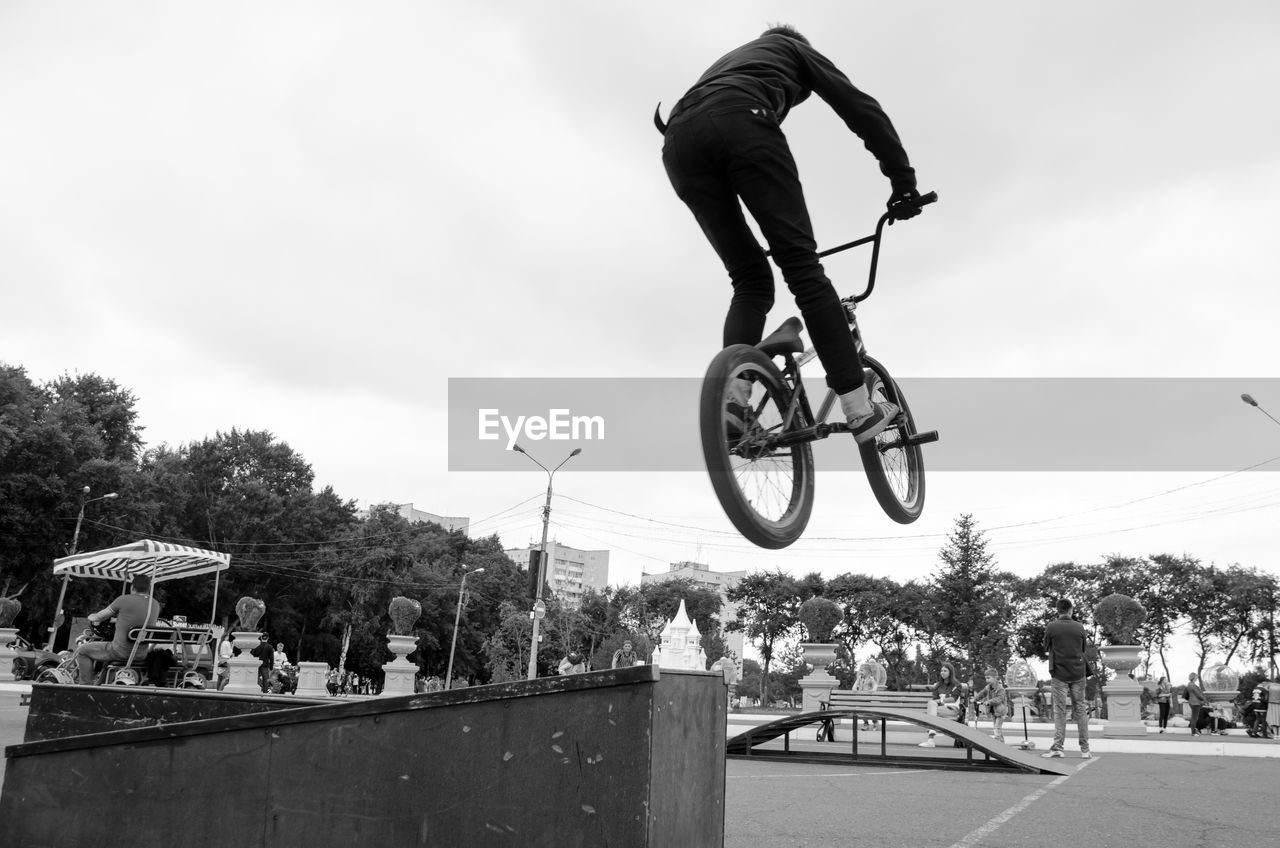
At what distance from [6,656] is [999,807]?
3072 centimetres

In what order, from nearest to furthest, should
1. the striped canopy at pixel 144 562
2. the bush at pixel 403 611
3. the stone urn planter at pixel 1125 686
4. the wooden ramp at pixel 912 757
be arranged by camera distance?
the wooden ramp at pixel 912 757, the striped canopy at pixel 144 562, the stone urn planter at pixel 1125 686, the bush at pixel 403 611

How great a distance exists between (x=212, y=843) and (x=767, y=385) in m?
3.13

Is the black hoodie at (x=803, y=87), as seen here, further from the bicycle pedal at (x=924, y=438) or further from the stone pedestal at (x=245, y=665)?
the stone pedestal at (x=245, y=665)

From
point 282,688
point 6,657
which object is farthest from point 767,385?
point 6,657

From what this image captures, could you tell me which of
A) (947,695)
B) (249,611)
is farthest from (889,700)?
(249,611)

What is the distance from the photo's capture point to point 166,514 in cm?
5881

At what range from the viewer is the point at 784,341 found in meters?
3.68

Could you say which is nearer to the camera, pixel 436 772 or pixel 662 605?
pixel 436 772

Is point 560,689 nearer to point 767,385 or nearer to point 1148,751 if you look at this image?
point 767,385

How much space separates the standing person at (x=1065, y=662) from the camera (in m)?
13.4

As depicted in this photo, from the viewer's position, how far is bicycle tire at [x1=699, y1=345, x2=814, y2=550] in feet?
10.7

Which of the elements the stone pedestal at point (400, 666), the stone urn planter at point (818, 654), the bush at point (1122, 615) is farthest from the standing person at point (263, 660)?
the bush at point (1122, 615)

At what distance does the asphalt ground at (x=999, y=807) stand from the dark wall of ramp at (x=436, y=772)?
105 inches

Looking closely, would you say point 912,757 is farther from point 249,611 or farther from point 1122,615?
point 249,611
